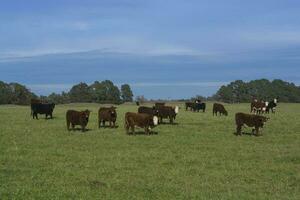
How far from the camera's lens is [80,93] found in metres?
134

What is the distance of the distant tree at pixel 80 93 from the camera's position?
131 m

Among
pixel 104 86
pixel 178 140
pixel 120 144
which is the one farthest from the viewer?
pixel 104 86

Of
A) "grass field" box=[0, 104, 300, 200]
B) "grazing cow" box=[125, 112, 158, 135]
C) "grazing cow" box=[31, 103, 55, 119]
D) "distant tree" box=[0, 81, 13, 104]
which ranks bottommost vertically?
"grass field" box=[0, 104, 300, 200]

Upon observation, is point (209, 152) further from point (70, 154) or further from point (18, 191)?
point (18, 191)

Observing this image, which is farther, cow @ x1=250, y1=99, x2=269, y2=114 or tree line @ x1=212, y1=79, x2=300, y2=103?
tree line @ x1=212, y1=79, x2=300, y2=103

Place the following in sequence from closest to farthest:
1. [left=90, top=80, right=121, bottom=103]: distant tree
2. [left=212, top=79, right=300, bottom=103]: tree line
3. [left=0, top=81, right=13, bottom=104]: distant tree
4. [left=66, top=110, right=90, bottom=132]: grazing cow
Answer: [left=66, top=110, right=90, bottom=132]: grazing cow
[left=0, top=81, right=13, bottom=104]: distant tree
[left=90, top=80, right=121, bottom=103]: distant tree
[left=212, top=79, right=300, bottom=103]: tree line

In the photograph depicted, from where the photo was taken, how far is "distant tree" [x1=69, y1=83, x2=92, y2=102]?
131m

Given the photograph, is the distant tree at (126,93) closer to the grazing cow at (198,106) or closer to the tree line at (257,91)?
the tree line at (257,91)

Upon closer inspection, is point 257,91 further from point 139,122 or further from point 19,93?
point 139,122

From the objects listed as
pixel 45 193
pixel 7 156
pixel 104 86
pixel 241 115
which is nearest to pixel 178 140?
pixel 241 115

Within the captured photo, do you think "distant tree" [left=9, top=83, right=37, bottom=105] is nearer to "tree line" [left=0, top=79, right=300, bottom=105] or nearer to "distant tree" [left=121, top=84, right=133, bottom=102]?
"tree line" [left=0, top=79, right=300, bottom=105]

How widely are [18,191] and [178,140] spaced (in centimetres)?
1283

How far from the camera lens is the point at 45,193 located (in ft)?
41.2

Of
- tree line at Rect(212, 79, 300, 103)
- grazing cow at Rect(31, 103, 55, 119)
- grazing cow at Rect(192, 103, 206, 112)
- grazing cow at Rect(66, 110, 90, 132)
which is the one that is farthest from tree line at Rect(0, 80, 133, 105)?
grazing cow at Rect(66, 110, 90, 132)
